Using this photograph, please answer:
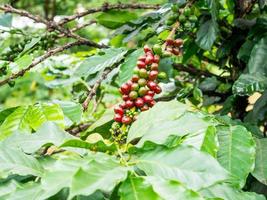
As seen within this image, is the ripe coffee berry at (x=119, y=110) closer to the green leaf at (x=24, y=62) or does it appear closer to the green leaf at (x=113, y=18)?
the green leaf at (x=24, y=62)

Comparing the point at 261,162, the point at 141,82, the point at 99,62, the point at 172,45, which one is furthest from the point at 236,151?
the point at 99,62

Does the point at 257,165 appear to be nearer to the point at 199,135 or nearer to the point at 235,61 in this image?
the point at 199,135

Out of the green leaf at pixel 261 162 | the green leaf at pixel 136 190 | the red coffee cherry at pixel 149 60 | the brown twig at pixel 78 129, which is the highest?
the red coffee cherry at pixel 149 60

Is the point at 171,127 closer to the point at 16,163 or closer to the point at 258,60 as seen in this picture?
the point at 16,163

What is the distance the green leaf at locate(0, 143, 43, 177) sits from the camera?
1.89 ft

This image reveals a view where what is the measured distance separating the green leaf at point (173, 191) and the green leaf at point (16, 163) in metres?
0.17

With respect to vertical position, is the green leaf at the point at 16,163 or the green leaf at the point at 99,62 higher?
the green leaf at the point at 16,163

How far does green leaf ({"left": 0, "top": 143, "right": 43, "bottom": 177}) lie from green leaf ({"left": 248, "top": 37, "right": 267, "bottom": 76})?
0.65m

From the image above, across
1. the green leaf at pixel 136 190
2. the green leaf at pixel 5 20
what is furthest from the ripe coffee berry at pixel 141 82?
the green leaf at pixel 5 20

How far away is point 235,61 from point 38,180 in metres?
0.88

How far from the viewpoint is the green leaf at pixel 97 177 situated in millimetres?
464

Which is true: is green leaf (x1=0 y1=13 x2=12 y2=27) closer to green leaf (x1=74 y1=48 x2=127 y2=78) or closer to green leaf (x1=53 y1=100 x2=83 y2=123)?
green leaf (x1=74 y1=48 x2=127 y2=78)

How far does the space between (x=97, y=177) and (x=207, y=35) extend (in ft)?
2.53

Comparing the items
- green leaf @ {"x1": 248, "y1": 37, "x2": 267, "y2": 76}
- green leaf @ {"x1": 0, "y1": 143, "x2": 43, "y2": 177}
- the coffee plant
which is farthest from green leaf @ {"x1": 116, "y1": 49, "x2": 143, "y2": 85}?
green leaf @ {"x1": 0, "y1": 143, "x2": 43, "y2": 177}
